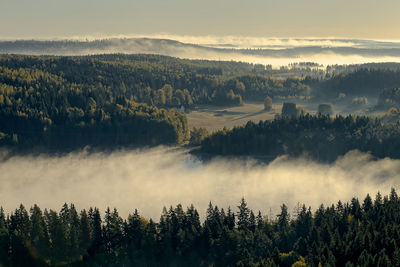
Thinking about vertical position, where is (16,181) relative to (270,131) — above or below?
below

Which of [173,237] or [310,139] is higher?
[310,139]

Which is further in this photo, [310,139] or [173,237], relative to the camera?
[310,139]

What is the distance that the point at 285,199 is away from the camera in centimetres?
13612

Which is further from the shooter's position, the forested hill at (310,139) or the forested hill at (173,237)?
the forested hill at (310,139)

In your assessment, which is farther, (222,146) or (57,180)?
(222,146)

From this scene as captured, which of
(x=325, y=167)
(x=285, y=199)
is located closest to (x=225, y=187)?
(x=285, y=199)

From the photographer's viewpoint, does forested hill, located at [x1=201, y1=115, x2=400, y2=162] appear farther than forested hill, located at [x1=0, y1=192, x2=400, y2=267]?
Yes

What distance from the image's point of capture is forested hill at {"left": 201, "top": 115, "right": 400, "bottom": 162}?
587 feet

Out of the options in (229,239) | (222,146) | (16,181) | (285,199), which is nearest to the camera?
(229,239)

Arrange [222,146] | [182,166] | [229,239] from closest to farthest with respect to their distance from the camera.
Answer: [229,239] < [182,166] < [222,146]

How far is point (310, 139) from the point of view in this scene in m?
187

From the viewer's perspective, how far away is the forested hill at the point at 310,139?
179000 mm

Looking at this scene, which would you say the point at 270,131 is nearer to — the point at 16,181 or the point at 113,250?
the point at 16,181

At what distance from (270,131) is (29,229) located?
112395mm
